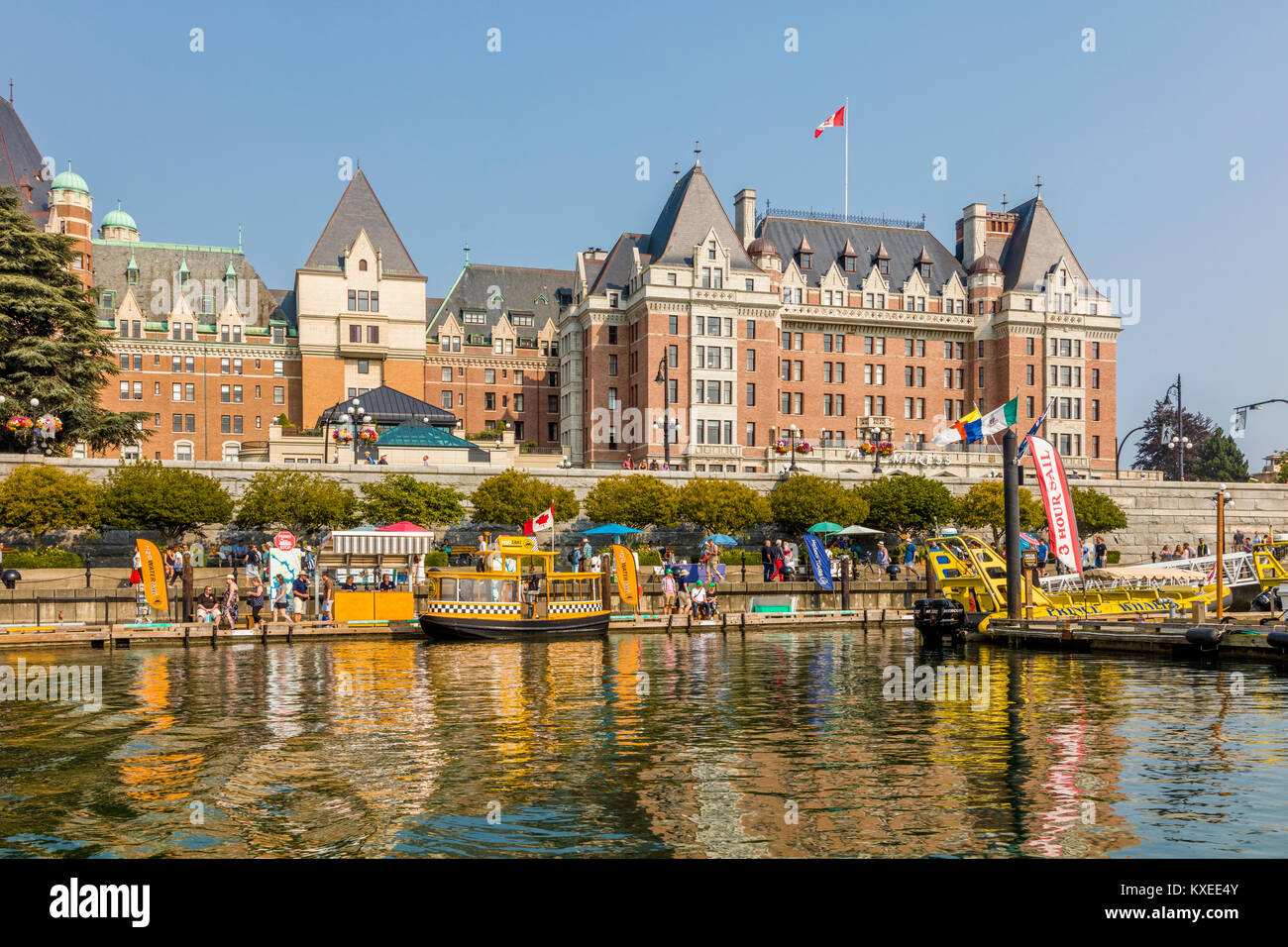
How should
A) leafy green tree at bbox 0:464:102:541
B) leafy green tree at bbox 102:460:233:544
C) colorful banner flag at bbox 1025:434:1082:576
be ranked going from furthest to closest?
leafy green tree at bbox 102:460:233:544 → leafy green tree at bbox 0:464:102:541 → colorful banner flag at bbox 1025:434:1082:576

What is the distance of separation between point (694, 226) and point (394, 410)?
29.4 m

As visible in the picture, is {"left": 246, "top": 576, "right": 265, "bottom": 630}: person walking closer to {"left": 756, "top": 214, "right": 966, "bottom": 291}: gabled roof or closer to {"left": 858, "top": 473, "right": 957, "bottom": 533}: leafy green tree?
{"left": 858, "top": 473, "right": 957, "bottom": 533}: leafy green tree

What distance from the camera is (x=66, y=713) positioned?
71.1 feet

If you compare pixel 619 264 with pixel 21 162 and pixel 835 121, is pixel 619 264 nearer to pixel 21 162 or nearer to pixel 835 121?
pixel 835 121

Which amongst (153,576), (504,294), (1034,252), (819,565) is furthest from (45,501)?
(1034,252)

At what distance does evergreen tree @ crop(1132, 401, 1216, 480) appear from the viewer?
120m

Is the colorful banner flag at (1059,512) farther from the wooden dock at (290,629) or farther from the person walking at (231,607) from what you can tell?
the person walking at (231,607)

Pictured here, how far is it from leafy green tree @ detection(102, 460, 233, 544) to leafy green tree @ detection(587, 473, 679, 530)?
18818 millimetres

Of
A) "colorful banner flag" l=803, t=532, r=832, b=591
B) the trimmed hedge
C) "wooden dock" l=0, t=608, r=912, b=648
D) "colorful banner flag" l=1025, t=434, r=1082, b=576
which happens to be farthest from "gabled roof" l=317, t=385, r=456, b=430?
"colorful banner flag" l=1025, t=434, r=1082, b=576

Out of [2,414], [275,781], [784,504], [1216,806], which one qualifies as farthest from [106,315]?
[1216,806]

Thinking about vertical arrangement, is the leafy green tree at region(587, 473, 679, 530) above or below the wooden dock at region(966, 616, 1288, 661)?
above

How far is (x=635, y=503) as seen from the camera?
2324 inches

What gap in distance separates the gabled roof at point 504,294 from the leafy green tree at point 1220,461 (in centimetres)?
7212

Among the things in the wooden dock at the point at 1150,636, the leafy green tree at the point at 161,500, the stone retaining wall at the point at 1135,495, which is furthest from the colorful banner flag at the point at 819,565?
the leafy green tree at the point at 161,500
